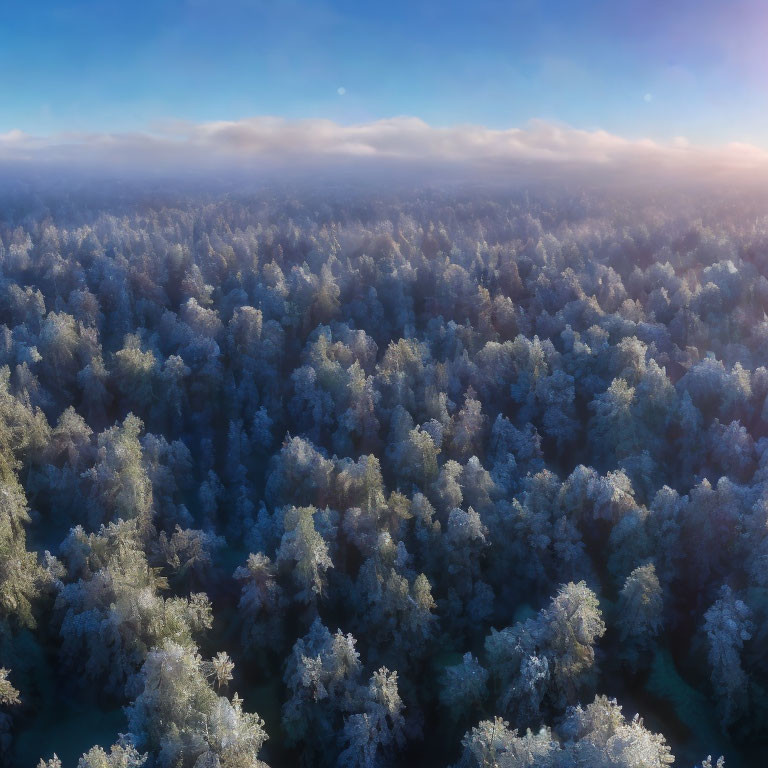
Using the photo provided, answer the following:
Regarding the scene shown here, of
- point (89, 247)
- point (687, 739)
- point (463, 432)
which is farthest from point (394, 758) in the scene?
point (89, 247)

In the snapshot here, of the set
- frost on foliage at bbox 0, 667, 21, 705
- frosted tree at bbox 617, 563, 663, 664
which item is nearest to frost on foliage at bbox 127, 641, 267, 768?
frost on foliage at bbox 0, 667, 21, 705

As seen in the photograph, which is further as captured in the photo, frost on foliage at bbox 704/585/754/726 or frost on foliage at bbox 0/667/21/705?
frost on foliage at bbox 704/585/754/726

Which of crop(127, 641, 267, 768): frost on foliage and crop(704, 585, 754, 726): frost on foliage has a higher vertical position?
crop(127, 641, 267, 768): frost on foliage

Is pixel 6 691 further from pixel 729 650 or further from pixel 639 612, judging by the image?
pixel 729 650

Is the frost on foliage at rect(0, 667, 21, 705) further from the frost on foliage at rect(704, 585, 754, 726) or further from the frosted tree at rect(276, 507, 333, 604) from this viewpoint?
the frost on foliage at rect(704, 585, 754, 726)

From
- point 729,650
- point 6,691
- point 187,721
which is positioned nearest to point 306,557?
point 187,721

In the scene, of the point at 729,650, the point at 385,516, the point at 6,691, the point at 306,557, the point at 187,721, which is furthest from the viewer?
the point at 385,516

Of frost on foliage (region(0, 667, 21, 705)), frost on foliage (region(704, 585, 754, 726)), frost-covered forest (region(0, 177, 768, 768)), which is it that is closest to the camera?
frost on foliage (region(0, 667, 21, 705))

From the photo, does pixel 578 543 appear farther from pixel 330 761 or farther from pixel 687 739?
pixel 330 761
